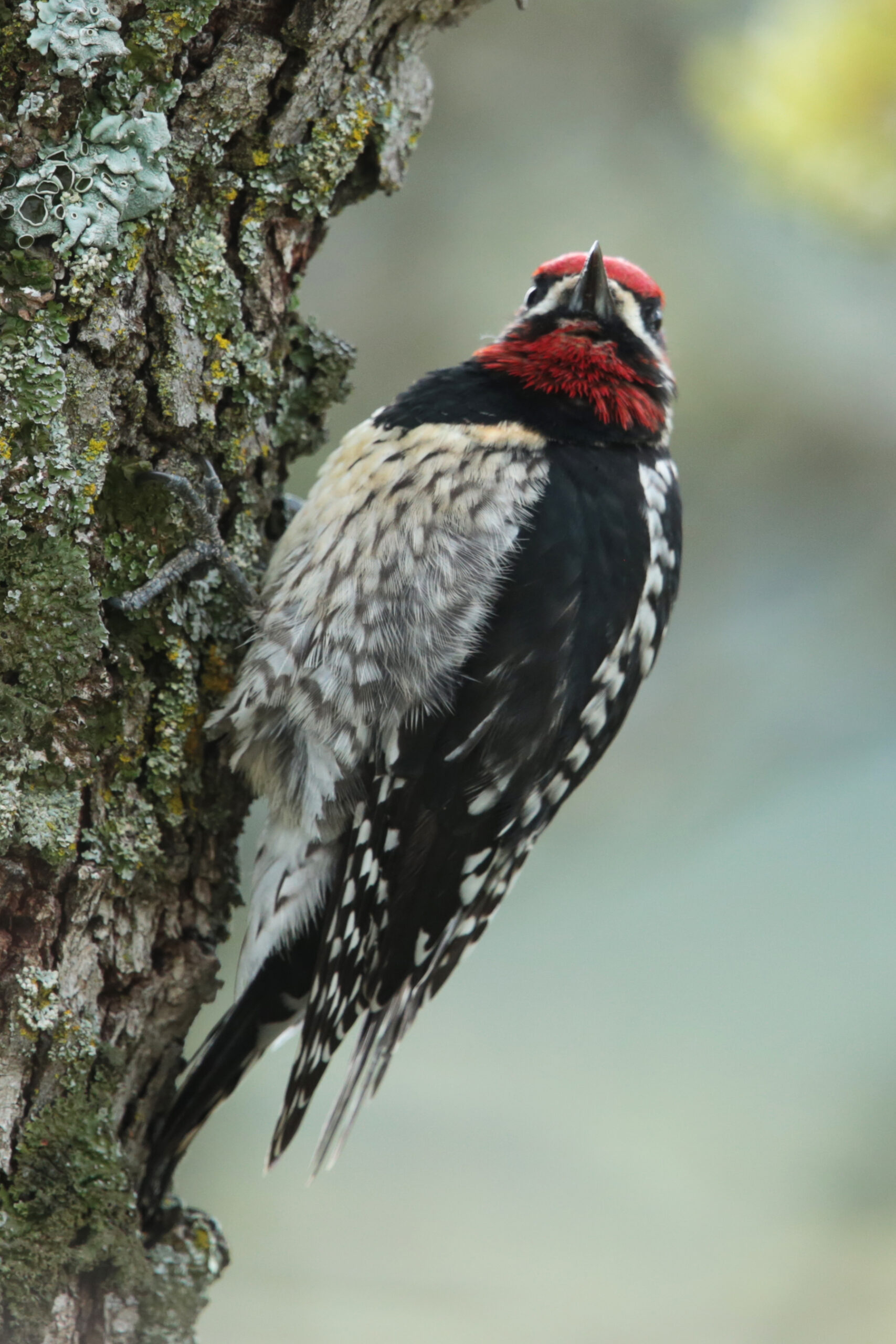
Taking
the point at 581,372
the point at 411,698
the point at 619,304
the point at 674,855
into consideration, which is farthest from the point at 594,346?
the point at 674,855

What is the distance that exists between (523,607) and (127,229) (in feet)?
3.08

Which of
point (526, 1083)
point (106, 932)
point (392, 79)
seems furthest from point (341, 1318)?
point (392, 79)

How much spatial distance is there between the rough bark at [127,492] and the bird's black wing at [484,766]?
267 millimetres

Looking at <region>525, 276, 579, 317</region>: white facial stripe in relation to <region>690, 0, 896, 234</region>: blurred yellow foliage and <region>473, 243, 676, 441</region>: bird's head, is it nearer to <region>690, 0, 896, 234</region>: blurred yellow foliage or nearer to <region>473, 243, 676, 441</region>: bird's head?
<region>473, 243, 676, 441</region>: bird's head

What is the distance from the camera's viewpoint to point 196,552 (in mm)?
2174

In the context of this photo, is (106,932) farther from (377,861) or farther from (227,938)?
(377,861)

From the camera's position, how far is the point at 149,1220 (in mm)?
2137

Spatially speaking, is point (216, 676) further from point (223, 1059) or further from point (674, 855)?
point (674, 855)

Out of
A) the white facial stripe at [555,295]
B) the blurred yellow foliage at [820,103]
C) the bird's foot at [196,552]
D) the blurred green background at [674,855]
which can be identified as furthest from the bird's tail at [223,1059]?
the blurred yellow foliage at [820,103]

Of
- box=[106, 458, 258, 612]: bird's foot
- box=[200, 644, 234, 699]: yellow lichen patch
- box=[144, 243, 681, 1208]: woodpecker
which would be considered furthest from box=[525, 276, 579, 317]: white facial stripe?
box=[200, 644, 234, 699]: yellow lichen patch

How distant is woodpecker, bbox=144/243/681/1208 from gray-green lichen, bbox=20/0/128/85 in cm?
88

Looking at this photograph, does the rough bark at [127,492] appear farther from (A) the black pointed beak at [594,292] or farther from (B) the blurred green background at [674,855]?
(B) the blurred green background at [674,855]

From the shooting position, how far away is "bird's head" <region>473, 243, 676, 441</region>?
2.52 m

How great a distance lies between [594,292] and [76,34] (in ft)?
3.92
